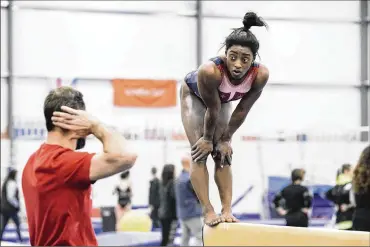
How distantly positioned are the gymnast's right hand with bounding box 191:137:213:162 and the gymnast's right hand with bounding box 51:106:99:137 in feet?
2.87

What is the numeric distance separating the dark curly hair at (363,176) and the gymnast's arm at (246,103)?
4.63 feet

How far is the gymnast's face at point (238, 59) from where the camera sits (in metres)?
3.46

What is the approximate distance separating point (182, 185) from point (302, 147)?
6872 millimetres

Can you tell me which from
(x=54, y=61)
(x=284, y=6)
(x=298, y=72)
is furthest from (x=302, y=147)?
(x=54, y=61)

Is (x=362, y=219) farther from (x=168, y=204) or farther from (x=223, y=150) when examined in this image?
(x=168, y=204)

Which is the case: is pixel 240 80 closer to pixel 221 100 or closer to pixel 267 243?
pixel 221 100

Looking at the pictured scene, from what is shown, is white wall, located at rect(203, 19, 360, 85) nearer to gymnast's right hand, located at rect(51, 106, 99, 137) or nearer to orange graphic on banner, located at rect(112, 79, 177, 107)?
orange graphic on banner, located at rect(112, 79, 177, 107)

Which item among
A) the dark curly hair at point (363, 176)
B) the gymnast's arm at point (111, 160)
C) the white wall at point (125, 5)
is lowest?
the dark curly hair at point (363, 176)

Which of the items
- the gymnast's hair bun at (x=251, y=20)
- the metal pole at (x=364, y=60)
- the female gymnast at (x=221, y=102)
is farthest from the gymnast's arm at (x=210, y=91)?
the metal pole at (x=364, y=60)

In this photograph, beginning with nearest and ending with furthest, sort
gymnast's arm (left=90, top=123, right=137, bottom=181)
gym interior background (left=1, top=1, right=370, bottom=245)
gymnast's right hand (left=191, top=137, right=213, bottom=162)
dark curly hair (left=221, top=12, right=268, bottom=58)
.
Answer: gymnast's arm (left=90, top=123, right=137, bottom=181), dark curly hair (left=221, top=12, right=268, bottom=58), gymnast's right hand (left=191, top=137, right=213, bottom=162), gym interior background (left=1, top=1, right=370, bottom=245)

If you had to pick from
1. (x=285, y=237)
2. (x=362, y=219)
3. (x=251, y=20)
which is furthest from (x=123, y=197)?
(x=285, y=237)

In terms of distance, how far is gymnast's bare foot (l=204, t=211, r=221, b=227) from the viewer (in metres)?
3.47

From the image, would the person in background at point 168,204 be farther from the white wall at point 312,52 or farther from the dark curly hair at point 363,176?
the white wall at point 312,52

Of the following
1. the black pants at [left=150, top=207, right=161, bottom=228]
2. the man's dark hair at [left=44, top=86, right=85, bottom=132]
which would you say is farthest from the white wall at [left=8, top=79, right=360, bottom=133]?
the man's dark hair at [left=44, top=86, right=85, bottom=132]
